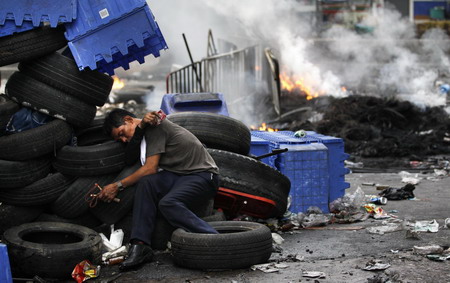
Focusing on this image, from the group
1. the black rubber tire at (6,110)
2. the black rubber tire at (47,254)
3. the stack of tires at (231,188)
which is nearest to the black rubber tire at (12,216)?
the black rubber tire at (47,254)

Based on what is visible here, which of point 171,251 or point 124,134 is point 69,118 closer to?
point 124,134

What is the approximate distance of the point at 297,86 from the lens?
75.1 feet

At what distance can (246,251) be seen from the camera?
6926 mm

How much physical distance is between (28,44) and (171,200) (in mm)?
2165

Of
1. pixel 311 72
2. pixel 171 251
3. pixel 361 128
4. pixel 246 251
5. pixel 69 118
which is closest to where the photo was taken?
pixel 246 251

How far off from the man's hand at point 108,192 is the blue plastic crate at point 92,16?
5.14 feet

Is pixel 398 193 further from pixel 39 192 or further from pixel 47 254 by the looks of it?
pixel 47 254

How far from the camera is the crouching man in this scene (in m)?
7.29

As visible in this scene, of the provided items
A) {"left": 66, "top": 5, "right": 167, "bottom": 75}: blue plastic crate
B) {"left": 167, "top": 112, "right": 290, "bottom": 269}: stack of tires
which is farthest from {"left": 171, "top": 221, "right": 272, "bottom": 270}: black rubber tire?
{"left": 66, "top": 5, "right": 167, "bottom": 75}: blue plastic crate

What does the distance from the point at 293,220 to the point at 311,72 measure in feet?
50.4

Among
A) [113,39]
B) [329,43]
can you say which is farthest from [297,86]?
[113,39]

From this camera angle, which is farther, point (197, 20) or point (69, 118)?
point (197, 20)

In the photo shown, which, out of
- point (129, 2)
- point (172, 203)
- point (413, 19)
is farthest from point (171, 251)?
point (413, 19)

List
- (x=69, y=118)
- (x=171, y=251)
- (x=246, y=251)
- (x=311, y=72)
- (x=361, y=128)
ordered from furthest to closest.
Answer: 1. (x=311, y=72)
2. (x=361, y=128)
3. (x=69, y=118)
4. (x=171, y=251)
5. (x=246, y=251)
